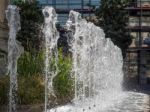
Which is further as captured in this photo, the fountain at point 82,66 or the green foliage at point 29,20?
the green foliage at point 29,20

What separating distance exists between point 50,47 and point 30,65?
2109mm

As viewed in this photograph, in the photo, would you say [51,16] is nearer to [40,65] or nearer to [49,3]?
[40,65]

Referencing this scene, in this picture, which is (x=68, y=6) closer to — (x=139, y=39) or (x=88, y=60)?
(x=139, y=39)

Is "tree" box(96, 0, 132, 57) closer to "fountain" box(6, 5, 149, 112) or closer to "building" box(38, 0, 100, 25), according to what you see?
"building" box(38, 0, 100, 25)

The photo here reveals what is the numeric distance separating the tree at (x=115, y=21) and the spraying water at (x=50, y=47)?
27.4 m

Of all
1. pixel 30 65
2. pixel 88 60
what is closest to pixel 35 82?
pixel 30 65

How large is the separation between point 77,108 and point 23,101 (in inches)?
62.5

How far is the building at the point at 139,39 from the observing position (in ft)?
206

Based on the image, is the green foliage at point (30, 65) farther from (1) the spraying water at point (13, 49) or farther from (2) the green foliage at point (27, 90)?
(1) the spraying water at point (13, 49)

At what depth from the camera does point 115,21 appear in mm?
47031

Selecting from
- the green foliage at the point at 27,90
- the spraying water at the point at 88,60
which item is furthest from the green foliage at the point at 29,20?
the green foliage at the point at 27,90

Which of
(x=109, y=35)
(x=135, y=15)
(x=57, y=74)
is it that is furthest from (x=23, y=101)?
(x=135, y=15)

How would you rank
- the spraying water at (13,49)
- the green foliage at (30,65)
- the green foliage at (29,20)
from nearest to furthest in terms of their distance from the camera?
the spraying water at (13,49), the green foliage at (30,65), the green foliage at (29,20)

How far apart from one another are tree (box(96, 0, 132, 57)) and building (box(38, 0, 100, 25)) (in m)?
14.8
